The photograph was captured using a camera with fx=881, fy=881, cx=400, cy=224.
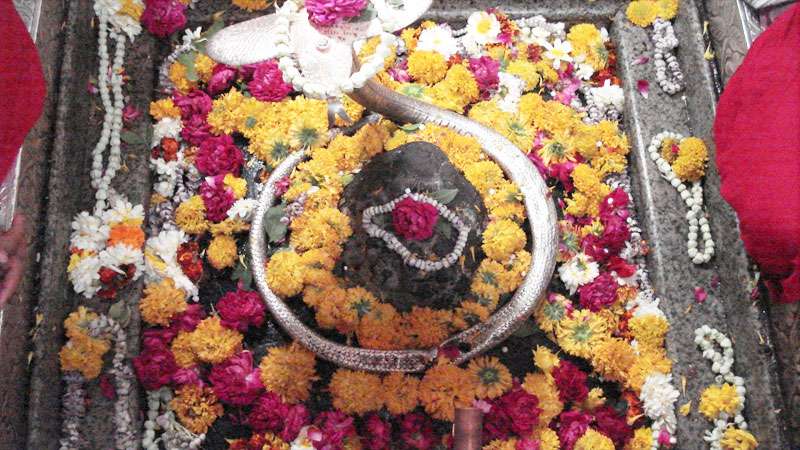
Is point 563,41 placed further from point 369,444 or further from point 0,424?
point 0,424

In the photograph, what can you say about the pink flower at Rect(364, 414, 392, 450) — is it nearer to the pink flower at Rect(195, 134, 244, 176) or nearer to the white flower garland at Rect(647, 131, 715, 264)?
the pink flower at Rect(195, 134, 244, 176)

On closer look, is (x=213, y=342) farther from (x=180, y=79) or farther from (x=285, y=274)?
(x=180, y=79)

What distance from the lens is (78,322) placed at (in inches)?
81.6

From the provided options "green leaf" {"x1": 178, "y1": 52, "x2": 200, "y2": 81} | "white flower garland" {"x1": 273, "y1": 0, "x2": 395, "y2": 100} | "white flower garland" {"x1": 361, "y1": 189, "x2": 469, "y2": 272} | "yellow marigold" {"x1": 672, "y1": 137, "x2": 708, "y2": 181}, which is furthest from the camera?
"green leaf" {"x1": 178, "y1": 52, "x2": 200, "y2": 81}

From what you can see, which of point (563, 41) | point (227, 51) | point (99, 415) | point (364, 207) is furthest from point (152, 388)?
point (563, 41)

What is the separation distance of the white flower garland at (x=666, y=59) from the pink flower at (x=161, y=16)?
1296mm

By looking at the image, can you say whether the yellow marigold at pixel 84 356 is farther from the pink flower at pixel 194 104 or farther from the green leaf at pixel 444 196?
the green leaf at pixel 444 196

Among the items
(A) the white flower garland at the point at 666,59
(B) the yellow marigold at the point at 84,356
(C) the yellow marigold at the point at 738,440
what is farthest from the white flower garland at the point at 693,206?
(B) the yellow marigold at the point at 84,356

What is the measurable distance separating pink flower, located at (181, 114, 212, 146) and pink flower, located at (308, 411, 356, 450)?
0.79 meters

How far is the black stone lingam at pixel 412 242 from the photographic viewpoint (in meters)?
1.94

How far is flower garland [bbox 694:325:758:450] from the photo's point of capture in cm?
203

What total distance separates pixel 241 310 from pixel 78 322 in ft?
1.25

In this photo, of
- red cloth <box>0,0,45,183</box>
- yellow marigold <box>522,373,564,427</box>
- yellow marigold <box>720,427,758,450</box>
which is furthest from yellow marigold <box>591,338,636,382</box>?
red cloth <box>0,0,45,183</box>

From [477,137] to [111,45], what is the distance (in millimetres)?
1013
